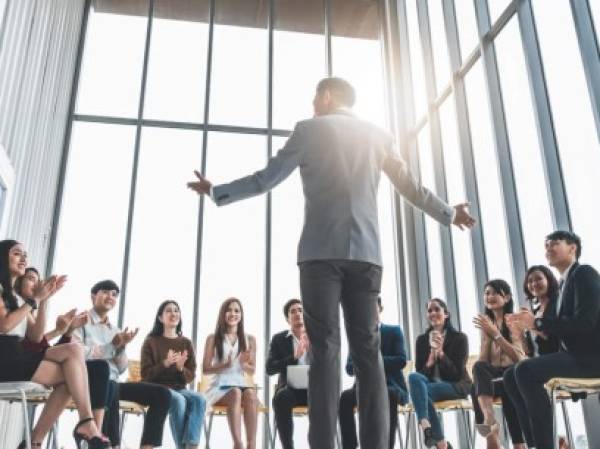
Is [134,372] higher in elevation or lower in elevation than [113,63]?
lower

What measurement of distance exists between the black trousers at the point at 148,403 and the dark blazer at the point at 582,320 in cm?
228

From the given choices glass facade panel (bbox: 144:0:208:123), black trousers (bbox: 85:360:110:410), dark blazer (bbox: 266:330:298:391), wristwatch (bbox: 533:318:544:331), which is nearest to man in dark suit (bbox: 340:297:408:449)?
dark blazer (bbox: 266:330:298:391)

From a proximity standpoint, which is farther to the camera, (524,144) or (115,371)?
(524,144)

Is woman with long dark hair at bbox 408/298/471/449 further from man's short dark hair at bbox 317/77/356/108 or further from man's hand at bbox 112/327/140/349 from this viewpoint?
man's short dark hair at bbox 317/77/356/108

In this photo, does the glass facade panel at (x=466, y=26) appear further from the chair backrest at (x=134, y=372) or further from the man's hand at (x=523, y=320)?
the chair backrest at (x=134, y=372)

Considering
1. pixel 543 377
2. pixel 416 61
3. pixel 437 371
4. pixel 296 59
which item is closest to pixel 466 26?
pixel 416 61

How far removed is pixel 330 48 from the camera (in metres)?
7.09

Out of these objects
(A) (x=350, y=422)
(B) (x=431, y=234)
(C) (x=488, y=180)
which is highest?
(C) (x=488, y=180)

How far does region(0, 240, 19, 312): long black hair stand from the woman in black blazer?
8.23ft

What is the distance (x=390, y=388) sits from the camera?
147 inches

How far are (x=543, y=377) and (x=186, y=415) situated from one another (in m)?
2.30

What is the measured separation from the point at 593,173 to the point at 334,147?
90.3 inches

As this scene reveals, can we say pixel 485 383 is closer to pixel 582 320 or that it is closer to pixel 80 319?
pixel 582 320

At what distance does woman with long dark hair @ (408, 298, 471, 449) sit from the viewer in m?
3.79
